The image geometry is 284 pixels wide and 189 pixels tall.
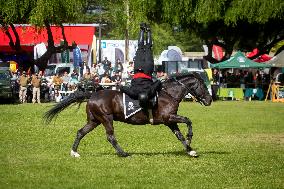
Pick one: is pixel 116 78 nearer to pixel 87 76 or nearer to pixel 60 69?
pixel 87 76

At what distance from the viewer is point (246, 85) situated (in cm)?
4950

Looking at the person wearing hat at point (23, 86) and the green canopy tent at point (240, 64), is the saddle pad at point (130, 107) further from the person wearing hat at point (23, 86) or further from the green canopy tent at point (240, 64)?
the green canopy tent at point (240, 64)

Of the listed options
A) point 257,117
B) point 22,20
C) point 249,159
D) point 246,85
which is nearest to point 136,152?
point 249,159

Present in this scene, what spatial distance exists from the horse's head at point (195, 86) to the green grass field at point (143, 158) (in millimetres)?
1286

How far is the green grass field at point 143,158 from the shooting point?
12.0 metres

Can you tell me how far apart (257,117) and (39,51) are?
22809mm

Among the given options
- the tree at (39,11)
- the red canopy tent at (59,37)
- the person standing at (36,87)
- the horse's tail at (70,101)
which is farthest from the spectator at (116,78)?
the horse's tail at (70,101)

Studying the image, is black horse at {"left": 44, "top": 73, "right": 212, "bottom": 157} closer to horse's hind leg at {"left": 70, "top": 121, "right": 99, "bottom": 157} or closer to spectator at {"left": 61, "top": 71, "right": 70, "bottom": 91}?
horse's hind leg at {"left": 70, "top": 121, "right": 99, "bottom": 157}

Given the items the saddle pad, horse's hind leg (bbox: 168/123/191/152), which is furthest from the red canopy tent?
the saddle pad

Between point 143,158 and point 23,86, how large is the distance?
2621cm

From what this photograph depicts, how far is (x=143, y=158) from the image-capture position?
1506 cm

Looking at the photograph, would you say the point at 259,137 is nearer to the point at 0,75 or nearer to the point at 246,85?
the point at 0,75

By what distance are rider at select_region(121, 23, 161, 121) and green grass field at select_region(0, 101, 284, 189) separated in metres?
1.35

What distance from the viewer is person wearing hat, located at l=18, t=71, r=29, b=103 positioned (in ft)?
131
